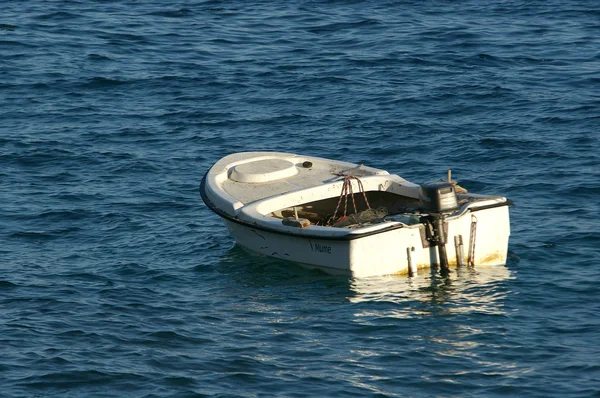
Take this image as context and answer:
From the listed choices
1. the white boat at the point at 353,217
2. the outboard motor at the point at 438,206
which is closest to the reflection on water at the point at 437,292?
the white boat at the point at 353,217

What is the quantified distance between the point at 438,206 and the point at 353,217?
185cm

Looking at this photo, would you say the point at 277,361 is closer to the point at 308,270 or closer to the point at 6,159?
the point at 308,270

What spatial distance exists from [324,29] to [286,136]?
9126mm

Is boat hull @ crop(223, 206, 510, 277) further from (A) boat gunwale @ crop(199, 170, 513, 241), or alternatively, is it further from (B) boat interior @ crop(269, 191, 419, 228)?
(B) boat interior @ crop(269, 191, 419, 228)

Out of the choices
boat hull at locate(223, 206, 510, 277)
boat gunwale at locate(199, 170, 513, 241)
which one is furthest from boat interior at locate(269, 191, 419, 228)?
boat hull at locate(223, 206, 510, 277)

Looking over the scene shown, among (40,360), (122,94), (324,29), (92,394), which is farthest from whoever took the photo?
(324,29)

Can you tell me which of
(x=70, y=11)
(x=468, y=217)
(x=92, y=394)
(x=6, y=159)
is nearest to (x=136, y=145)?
(x=6, y=159)

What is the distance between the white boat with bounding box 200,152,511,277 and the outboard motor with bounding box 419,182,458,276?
0.04 ft

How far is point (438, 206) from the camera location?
43.7 feet

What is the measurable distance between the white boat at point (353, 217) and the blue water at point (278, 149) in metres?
0.31

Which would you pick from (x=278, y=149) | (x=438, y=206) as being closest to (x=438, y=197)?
(x=438, y=206)

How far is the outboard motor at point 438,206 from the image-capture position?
43.8 feet

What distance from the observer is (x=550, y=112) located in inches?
847

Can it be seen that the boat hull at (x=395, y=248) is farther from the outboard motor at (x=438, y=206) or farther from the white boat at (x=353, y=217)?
the outboard motor at (x=438, y=206)
